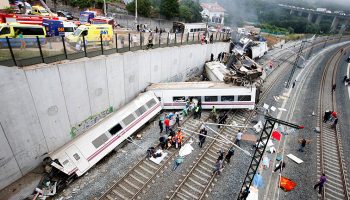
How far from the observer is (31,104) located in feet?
46.5

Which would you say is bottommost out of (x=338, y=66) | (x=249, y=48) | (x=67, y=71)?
(x=338, y=66)

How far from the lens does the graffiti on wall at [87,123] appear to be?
17.7 m

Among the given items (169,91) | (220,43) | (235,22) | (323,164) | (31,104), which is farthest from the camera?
(235,22)

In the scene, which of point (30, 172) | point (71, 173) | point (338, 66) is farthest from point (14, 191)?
point (338, 66)

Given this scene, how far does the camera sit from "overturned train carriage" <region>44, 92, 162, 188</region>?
49.4ft

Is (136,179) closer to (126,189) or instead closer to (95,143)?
(126,189)

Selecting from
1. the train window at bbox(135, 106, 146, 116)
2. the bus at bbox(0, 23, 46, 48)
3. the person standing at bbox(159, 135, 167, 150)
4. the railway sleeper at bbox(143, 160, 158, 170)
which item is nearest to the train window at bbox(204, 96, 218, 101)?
the train window at bbox(135, 106, 146, 116)

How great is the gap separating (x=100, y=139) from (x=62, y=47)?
23.7ft

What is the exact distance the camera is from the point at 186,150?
18.5 metres

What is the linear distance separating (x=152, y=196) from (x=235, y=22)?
85940mm

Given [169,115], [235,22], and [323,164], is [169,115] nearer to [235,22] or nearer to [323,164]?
[323,164]

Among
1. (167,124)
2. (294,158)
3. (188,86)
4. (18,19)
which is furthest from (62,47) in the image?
(294,158)

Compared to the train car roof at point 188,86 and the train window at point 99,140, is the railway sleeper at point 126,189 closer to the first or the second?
the train window at point 99,140

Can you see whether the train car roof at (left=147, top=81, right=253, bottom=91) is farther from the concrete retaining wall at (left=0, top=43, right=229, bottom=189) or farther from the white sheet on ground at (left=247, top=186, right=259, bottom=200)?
the white sheet on ground at (left=247, top=186, right=259, bottom=200)
